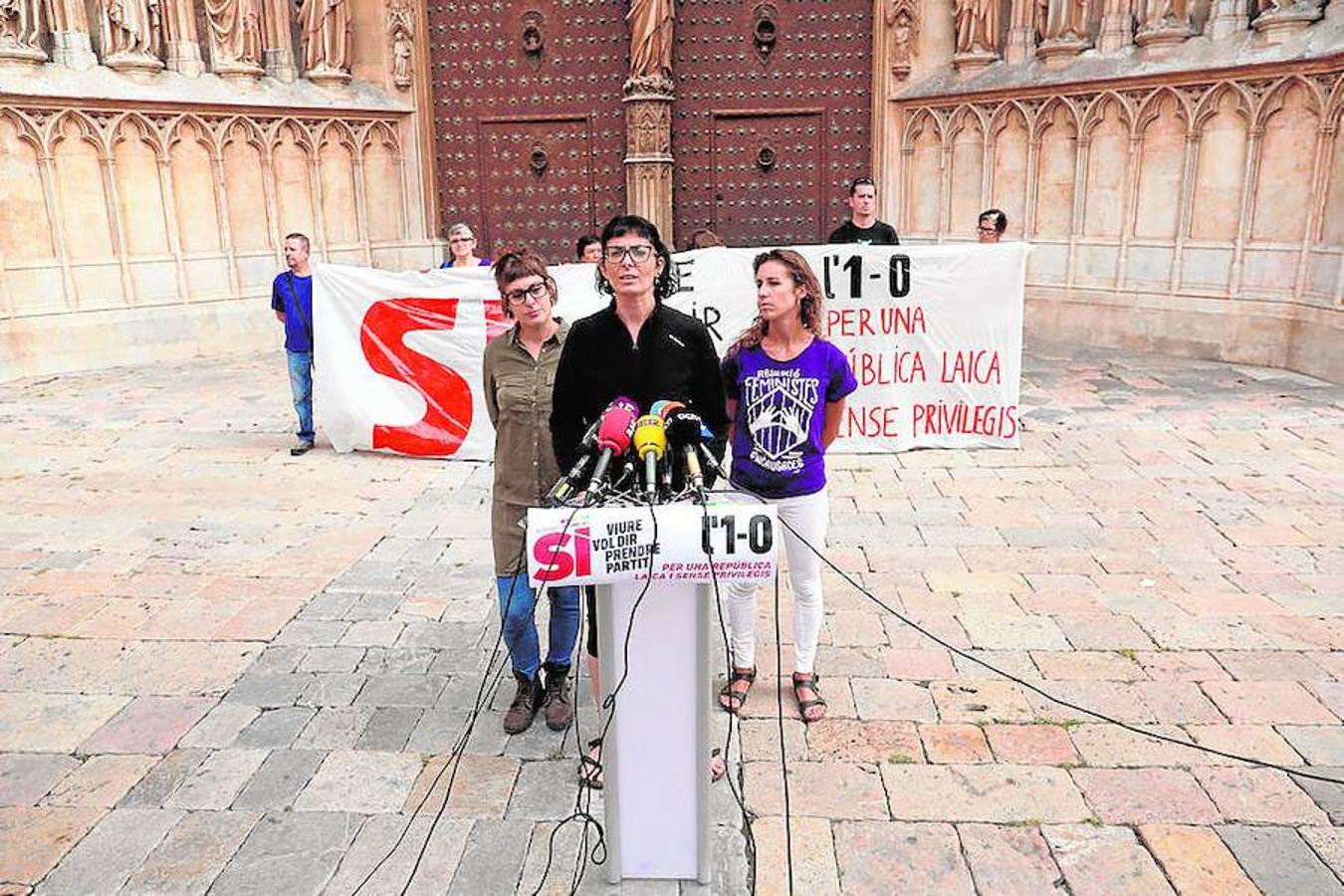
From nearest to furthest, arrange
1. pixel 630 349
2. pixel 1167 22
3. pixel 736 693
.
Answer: pixel 630 349 < pixel 736 693 < pixel 1167 22

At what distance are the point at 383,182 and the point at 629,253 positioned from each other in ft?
36.9

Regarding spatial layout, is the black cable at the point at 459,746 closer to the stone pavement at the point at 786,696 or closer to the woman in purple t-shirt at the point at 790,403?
the stone pavement at the point at 786,696

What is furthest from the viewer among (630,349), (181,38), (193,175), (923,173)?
(923,173)

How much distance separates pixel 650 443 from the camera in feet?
8.79

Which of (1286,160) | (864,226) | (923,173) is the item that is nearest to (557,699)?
(864,226)

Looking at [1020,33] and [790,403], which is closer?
[790,403]

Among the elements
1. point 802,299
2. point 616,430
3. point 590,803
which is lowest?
point 590,803

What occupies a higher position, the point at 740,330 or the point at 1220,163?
the point at 1220,163

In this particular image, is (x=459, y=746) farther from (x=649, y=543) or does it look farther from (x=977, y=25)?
(x=977, y=25)

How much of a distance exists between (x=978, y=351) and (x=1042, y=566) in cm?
275

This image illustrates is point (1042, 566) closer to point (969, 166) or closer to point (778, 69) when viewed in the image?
point (969, 166)

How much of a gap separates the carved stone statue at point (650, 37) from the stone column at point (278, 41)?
4.11 meters

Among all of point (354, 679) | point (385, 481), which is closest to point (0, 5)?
point (385, 481)

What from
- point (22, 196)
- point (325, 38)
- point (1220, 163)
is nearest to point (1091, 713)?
point (1220, 163)
